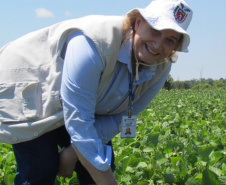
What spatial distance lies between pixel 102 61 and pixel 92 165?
0.47 metres

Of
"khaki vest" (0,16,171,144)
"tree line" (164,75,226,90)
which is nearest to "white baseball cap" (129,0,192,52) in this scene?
"khaki vest" (0,16,171,144)

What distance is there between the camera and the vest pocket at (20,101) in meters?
2.04

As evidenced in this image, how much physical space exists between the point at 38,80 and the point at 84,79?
0.36m

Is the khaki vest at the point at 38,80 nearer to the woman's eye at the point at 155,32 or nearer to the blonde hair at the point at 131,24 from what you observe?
the blonde hair at the point at 131,24

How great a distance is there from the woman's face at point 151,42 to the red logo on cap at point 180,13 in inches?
2.7

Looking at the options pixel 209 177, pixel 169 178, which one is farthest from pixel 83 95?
pixel 169 178

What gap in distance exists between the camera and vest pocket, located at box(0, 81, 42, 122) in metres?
2.04

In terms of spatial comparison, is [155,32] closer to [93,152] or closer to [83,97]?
[83,97]

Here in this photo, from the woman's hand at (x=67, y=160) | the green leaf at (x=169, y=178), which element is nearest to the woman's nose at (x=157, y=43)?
the woman's hand at (x=67, y=160)

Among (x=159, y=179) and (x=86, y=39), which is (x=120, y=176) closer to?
(x=159, y=179)

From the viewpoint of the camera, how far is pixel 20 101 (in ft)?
6.77

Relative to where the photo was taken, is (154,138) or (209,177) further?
(154,138)

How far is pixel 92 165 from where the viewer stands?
1856 millimetres

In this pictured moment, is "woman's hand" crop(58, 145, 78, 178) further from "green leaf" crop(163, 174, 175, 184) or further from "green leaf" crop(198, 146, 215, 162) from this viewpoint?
"green leaf" crop(198, 146, 215, 162)
